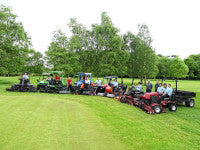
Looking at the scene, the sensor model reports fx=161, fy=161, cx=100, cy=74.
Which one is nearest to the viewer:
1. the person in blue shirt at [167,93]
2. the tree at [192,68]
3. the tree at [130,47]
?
the person in blue shirt at [167,93]

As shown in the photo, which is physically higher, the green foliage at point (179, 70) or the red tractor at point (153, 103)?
the green foliage at point (179, 70)

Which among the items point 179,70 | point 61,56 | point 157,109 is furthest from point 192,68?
point 157,109

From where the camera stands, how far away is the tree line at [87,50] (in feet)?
77.1

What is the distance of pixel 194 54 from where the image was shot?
8944 cm

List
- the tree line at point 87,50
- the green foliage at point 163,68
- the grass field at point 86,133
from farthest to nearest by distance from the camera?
the green foliage at point 163,68 < the tree line at point 87,50 < the grass field at point 86,133

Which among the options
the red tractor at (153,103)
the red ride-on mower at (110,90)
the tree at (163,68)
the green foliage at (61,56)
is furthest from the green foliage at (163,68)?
the red tractor at (153,103)

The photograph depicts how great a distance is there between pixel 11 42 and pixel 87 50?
13447mm

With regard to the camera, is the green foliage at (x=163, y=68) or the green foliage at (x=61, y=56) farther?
the green foliage at (x=163, y=68)

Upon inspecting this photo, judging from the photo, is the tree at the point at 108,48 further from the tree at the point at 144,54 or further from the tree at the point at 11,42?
the tree at the point at 11,42

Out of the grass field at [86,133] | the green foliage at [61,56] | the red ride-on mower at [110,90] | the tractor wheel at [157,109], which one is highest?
the green foliage at [61,56]

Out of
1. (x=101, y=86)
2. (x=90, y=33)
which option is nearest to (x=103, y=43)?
(x=90, y=33)

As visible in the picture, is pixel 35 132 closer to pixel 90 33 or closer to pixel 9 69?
pixel 9 69

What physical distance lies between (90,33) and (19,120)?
27.5 m

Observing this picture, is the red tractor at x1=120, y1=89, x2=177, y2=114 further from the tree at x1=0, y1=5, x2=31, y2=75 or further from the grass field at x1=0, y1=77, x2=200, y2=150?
the tree at x1=0, y1=5, x2=31, y2=75
